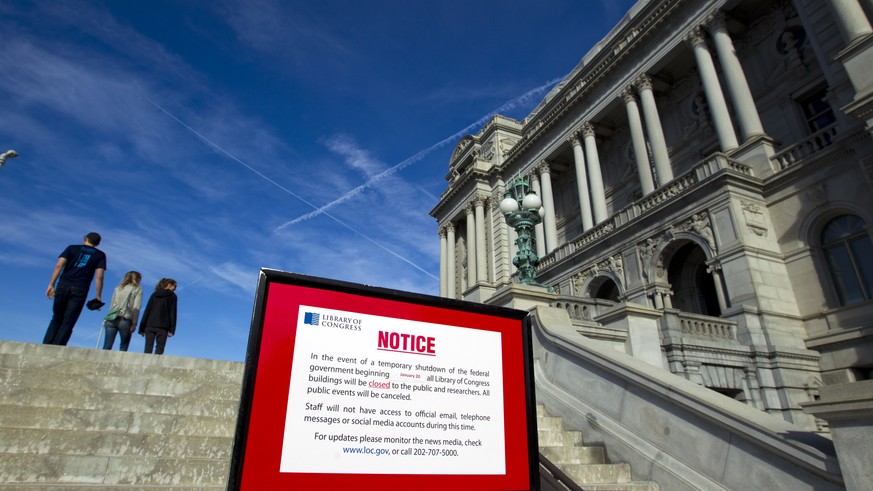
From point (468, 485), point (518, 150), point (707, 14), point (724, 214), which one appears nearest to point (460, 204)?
point (518, 150)

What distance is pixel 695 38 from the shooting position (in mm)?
21938

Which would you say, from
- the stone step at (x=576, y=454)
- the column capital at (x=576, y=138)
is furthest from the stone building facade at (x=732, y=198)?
the stone step at (x=576, y=454)

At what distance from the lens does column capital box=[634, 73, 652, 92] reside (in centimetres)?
2431

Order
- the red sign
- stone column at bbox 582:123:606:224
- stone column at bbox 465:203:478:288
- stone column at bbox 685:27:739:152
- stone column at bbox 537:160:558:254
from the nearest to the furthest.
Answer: the red sign → stone column at bbox 685:27:739:152 → stone column at bbox 582:123:606:224 → stone column at bbox 537:160:558:254 → stone column at bbox 465:203:478:288

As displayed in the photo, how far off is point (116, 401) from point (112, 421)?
498mm

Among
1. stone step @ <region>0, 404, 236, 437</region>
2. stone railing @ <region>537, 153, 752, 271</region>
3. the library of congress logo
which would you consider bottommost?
stone step @ <region>0, 404, 236, 437</region>

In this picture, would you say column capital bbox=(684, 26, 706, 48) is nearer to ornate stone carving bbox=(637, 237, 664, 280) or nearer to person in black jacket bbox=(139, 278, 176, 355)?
ornate stone carving bbox=(637, 237, 664, 280)

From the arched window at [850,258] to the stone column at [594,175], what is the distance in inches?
394

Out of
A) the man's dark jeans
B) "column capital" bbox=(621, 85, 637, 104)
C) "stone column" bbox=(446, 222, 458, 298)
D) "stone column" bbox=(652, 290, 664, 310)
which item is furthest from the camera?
"stone column" bbox=(446, 222, 458, 298)

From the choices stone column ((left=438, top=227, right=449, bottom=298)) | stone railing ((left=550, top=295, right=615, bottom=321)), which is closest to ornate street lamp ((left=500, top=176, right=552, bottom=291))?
stone railing ((left=550, top=295, right=615, bottom=321))

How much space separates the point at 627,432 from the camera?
583cm

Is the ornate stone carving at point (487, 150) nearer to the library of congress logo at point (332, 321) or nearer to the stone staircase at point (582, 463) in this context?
the stone staircase at point (582, 463)

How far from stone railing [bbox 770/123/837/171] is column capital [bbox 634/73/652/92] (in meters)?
8.50

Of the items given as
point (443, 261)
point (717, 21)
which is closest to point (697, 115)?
point (717, 21)
